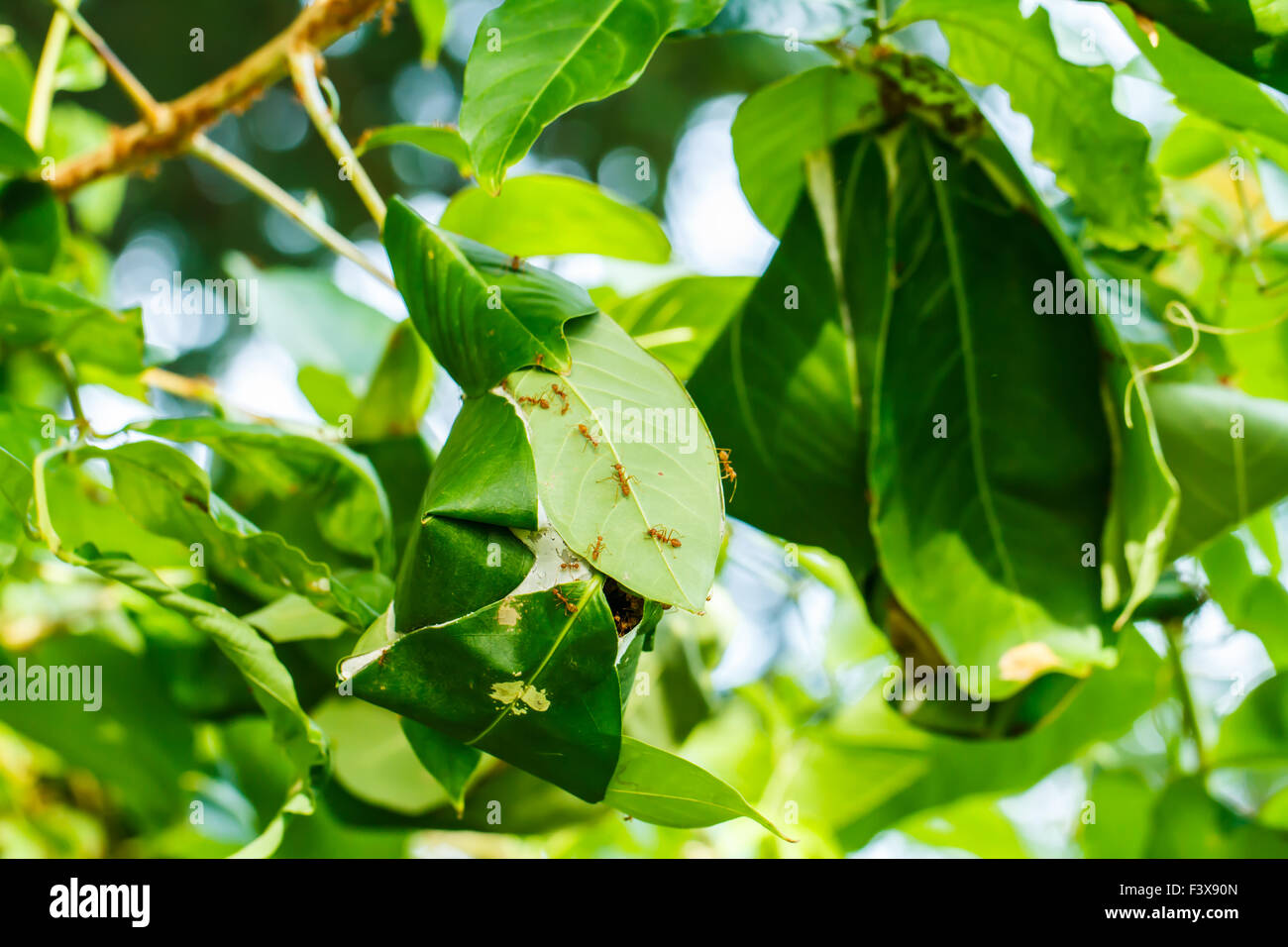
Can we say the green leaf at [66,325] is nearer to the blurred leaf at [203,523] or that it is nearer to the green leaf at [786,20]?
the blurred leaf at [203,523]

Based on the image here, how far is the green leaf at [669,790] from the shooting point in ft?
1.34

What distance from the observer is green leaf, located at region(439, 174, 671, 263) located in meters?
0.67

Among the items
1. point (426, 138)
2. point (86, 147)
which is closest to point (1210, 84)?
point (426, 138)

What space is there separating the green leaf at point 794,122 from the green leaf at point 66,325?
1.32ft

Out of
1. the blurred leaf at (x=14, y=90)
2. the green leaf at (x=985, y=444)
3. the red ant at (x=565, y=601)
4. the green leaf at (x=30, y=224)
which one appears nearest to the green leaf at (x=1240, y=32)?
the green leaf at (x=985, y=444)

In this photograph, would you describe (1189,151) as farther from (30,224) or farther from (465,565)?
(30,224)

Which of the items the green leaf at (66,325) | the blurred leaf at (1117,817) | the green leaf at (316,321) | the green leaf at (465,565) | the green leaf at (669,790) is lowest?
the blurred leaf at (1117,817)

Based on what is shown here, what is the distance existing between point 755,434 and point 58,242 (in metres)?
0.52

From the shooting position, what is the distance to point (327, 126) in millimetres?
581

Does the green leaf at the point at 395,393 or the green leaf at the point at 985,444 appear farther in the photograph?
the green leaf at the point at 395,393

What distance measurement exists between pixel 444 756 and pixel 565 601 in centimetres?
14

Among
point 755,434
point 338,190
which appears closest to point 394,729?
point 755,434

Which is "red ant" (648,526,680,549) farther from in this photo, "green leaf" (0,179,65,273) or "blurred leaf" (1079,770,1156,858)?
"blurred leaf" (1079,770,1156,858)

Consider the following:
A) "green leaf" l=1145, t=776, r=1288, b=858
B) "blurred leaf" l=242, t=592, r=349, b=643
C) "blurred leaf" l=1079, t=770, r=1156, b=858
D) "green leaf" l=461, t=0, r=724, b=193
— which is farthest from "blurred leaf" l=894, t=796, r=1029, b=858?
"green leaf" l=461, t=0, r=724, b=193
